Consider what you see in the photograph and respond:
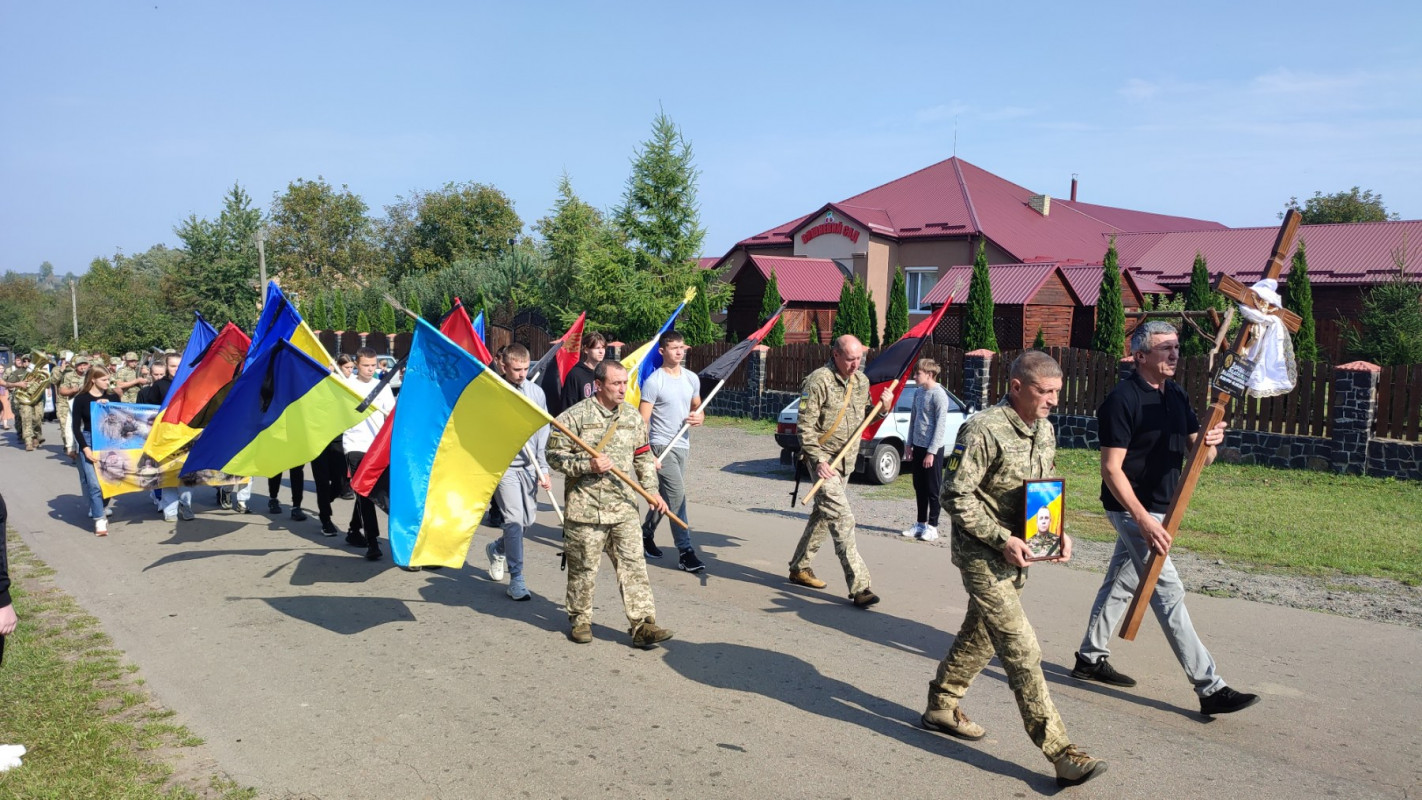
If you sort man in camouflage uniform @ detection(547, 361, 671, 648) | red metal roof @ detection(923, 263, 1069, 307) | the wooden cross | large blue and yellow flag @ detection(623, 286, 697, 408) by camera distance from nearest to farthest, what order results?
1. the wooden cross
2. man in camouflage uniform @ detection(547, 361, 671, 648)
3. large blue and yellow flag @ detection(623, 286, 697, 408)
4. red metal roof @ detection(923, 263, 1069, 307)

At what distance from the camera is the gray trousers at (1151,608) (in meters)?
5.04

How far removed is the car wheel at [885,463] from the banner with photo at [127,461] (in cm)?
812

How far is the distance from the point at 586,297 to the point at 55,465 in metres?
21.6

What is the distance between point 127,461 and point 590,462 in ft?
21.7

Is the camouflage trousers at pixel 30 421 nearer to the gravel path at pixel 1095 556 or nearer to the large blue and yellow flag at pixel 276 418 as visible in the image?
the gravel path at pixel 1095 556

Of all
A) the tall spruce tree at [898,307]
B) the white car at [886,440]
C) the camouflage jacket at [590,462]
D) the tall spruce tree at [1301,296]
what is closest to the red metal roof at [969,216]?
the tall spruce tree at [898,307]

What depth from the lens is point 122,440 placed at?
10367 millimetres

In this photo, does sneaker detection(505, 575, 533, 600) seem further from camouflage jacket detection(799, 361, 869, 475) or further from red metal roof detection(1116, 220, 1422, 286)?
red metal roof detection(1116, 220, 1422, 286)


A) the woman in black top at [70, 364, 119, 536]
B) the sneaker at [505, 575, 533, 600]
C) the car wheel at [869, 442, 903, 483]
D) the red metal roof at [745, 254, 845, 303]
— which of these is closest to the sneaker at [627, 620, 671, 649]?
the sneaker at [505, 575, 533, 600]

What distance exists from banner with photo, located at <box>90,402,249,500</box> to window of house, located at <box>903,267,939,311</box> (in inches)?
1262

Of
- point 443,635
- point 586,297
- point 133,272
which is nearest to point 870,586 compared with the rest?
point 443,635

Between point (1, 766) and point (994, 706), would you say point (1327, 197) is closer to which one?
point (994, 706)

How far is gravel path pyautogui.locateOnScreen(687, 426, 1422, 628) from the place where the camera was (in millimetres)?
7449

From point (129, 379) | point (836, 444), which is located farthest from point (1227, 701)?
point (129, 379)
